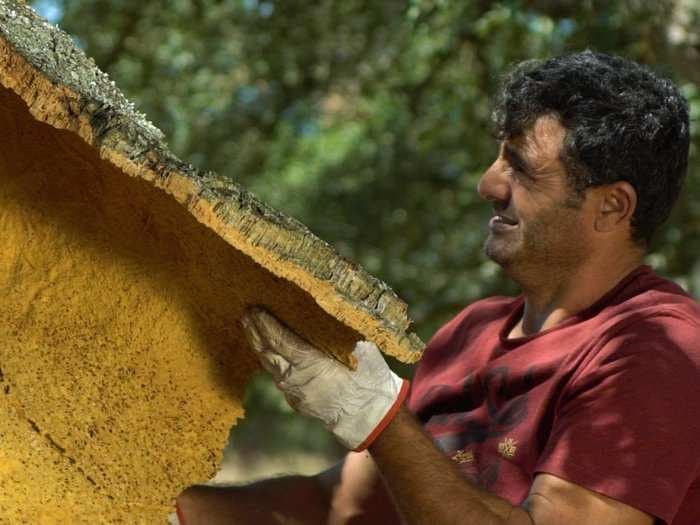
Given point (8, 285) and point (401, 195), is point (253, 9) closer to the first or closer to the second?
point (401, 195)

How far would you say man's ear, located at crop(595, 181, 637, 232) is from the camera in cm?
301

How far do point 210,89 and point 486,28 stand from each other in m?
3.52

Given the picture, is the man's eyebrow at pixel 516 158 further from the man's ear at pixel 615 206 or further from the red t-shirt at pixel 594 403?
the red t-shirt at pixel 594 403

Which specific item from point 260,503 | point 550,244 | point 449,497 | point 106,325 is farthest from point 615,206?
point 106,325

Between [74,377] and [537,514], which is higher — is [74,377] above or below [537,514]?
below

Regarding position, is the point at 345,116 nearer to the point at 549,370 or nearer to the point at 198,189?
the point at 549,370

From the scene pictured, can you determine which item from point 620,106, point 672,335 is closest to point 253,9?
point 620,106

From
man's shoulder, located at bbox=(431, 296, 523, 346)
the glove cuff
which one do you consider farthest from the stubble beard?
the glove cuff

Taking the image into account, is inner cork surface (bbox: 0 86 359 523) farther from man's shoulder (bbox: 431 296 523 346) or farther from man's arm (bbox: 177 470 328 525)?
man's shoulder (bbox: 431 296 523 346)

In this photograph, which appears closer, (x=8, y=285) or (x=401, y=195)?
(x=8, y=285)

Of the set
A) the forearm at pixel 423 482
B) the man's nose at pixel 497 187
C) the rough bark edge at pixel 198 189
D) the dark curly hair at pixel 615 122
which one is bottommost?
the forearm at pixel 423 482

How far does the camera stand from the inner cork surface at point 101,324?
2.10 metres

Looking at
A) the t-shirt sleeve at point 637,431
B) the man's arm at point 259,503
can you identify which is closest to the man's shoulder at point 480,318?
the man's arm at point 259,503

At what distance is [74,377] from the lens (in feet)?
7.18
